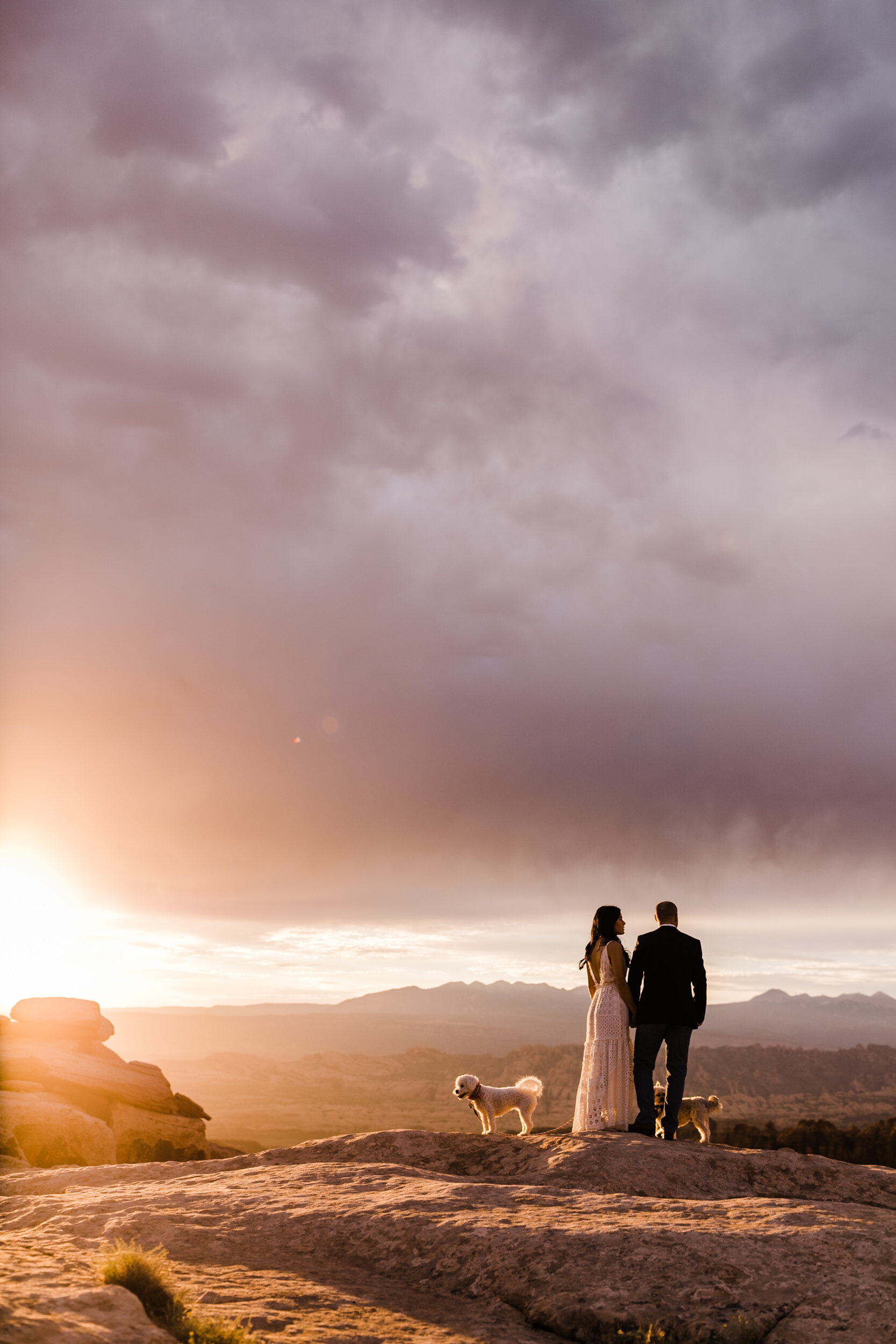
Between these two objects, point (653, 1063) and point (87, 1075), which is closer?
point (653, 1063)

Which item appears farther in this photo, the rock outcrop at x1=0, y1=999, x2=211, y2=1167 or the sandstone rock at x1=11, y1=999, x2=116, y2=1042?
the sandstone rock at x1=11, y1=999, x2=116, y2=1042

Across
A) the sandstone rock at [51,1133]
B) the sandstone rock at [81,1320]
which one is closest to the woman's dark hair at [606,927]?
the sandstone rock at [81,1320]

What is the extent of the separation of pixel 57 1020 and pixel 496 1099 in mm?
25816

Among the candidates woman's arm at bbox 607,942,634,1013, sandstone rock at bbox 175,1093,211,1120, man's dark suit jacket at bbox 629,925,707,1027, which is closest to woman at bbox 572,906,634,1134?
woman's arm at bbox 607,942,634,1013

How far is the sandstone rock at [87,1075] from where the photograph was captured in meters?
29.0

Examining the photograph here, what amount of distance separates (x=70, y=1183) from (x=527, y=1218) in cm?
711

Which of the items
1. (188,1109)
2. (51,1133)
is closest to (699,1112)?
(51,1133)

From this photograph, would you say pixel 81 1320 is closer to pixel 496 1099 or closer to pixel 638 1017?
pixel 638 1017

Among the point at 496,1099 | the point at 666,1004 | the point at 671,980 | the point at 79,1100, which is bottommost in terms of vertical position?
the point at 79,1100

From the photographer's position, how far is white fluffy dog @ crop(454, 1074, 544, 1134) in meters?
14.2

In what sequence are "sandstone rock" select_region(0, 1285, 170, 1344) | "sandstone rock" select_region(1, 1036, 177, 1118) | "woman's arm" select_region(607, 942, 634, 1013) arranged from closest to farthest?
1. "sandstone rock" select_region(0, 1285, 170, 1344)
2. "woman's arm" select_region(607, 942, 634, 1013)
3. "sandstone rock" select_region(1, 1036, 177, 1118)

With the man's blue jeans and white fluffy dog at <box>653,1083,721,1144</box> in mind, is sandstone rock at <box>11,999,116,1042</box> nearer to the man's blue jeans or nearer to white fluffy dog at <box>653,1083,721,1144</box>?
white fluffy dog at <box>653,1083,721,1144</box>

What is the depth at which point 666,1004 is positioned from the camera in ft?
36.2

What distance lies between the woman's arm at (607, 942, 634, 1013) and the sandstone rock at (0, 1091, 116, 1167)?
62.1 feet
